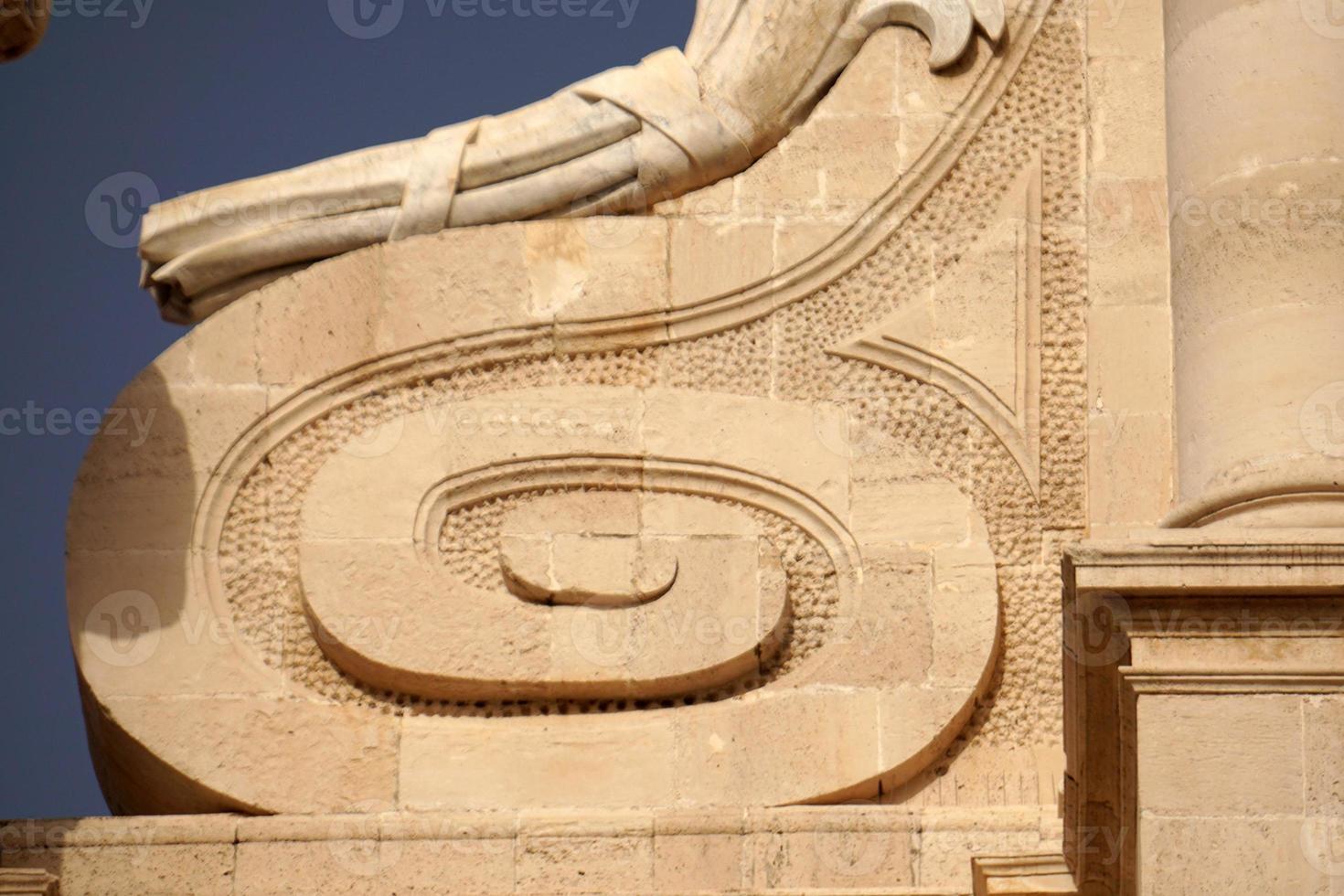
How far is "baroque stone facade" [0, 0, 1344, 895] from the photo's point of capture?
36.6ft

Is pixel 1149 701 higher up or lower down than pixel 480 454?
lower down

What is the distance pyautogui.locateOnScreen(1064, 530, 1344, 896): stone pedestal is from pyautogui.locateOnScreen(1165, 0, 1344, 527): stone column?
635 mm

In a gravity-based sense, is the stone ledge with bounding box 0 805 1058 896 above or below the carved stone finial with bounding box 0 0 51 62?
below

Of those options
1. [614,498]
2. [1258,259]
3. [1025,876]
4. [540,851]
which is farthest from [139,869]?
[1258,259]

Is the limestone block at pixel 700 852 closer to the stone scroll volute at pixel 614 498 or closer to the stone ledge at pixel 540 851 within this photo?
the stone ledge at pixel 540 851

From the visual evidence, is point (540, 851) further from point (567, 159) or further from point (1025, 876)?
point (567, 159)

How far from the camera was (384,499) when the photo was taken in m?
11.9

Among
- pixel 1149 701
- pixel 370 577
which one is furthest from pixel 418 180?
pixel 1149 701

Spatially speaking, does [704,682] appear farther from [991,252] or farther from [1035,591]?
[991,252]

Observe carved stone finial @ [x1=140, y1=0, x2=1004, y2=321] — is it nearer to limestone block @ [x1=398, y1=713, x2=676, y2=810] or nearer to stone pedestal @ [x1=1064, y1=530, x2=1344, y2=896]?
limestone block @ [x1=398, y1=713, x2=676, y2=810]

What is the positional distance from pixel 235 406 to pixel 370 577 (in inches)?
36.8

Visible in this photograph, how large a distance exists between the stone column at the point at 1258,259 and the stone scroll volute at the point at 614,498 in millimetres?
1056

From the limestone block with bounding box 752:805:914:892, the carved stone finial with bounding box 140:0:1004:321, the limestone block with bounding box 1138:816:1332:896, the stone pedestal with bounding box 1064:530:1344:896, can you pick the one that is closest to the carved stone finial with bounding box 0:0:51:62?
the carved stone finial with bounding box 140:0:1004:321

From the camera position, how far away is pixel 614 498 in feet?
39.1
